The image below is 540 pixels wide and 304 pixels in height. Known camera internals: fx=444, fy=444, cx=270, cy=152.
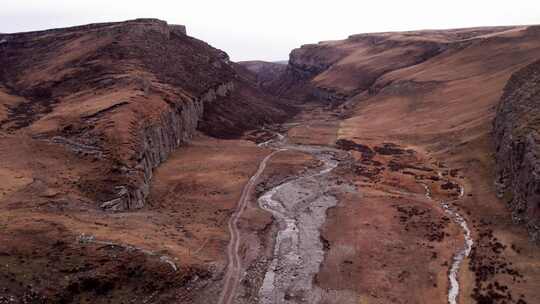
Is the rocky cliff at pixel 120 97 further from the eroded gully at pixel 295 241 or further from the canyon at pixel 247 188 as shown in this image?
the eroded gully at pixel 295 241

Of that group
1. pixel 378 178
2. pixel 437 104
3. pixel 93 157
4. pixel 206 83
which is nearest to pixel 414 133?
pixel 437 104

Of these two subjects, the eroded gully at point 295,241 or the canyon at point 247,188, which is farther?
the eroded gully at point 295,241

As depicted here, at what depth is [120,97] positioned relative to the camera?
90.1m

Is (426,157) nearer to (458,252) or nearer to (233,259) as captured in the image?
(458,252)

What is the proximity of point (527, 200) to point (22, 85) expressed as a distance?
384ft

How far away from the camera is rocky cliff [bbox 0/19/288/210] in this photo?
224 feet

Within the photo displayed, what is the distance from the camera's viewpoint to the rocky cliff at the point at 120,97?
68125 millimetres

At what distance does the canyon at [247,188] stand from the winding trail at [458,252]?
0.26m

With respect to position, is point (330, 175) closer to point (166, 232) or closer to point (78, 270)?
point (166, 232)

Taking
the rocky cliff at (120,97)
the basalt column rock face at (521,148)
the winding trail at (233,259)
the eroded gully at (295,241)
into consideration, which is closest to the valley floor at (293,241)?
the eroded gully at (295,241)

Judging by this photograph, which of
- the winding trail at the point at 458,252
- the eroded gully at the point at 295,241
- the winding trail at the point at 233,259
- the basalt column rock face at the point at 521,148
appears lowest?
the winding trail at the point at 458,252

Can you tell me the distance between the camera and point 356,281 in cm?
4403

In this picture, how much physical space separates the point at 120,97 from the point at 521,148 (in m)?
71.8

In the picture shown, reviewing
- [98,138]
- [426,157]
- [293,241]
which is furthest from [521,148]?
[98,138]
